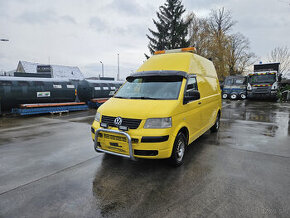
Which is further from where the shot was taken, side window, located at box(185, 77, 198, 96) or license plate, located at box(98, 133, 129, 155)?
side window, located at box(185, 77, 198, 96)

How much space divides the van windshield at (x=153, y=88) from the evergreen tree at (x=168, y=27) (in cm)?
2514

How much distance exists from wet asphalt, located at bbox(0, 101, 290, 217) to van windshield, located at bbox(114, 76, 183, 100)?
1.52 metres

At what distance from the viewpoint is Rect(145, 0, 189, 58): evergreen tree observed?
28078 mm

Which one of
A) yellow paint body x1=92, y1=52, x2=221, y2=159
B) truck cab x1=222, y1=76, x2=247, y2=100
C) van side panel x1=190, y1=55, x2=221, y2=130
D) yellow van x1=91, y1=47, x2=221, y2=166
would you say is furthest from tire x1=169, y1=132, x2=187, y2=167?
truck cab x1=222, y1=76, x2=247, y2=100

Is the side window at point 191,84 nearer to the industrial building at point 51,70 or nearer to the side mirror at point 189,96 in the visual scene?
the side mirror at point 189,96

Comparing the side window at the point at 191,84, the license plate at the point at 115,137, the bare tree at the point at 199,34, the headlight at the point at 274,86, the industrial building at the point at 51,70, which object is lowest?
the license plate at the point at 115,137

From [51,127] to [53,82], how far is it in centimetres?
507

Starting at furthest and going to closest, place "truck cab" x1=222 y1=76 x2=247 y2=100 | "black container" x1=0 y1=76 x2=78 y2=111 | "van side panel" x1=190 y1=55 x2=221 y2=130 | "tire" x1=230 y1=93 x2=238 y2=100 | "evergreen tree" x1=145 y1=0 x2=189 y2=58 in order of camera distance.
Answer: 1. "evergreen tree" x1=145 y1=0 x2=189 y2=58
2. "tire" x1=230 y1=93 x2=238 y2=100
3. "truck cab" x1=222 y1=76 x2=247 y2=100
4. "black container" x1=0 y1=76 x2=78 y2=111
5. "van side panel" x1=190 y1=55 x2=221 y2=130

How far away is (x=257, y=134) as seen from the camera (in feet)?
21.6

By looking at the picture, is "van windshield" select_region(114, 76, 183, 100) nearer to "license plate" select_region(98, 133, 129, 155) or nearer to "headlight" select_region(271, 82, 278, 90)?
"license plate" select_region(98, 133, 129, 155)

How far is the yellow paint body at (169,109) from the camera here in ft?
11.3

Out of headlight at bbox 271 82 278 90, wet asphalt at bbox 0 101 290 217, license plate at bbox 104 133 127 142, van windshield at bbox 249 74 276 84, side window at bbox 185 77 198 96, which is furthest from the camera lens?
van windshield at bbox 249 74 276 84

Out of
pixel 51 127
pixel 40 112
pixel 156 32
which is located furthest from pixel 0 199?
pixel 156 32

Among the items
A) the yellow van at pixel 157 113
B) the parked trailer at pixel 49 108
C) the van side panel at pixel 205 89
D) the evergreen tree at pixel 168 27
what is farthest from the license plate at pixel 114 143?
the evergreen tree at pixel 168 27
